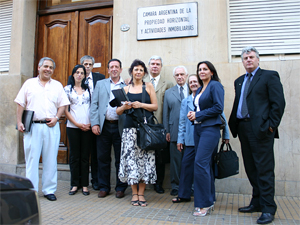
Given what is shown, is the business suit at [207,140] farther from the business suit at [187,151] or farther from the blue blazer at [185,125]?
the blue blazer at [185,125]

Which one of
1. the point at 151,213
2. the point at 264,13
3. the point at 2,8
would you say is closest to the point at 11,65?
the point at 2,8

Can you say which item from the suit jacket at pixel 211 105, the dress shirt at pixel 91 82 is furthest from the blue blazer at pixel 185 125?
the dress shirt at pixel 91 82

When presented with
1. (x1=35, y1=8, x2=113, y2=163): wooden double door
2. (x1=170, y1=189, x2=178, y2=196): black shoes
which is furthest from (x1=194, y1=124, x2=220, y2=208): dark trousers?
(x1=35, y1=8, x2=113, y2=163): wooden double door

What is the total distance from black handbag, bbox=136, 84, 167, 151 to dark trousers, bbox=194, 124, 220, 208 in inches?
22.6

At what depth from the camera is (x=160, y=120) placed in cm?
493

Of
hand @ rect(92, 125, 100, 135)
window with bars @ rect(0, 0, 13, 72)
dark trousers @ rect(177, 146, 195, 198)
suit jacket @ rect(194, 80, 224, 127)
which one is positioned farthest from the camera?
window with bars @ rect(0, 0, 13, 72)

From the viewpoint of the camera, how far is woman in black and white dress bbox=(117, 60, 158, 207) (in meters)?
3.91

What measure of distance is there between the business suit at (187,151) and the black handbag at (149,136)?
444 mm

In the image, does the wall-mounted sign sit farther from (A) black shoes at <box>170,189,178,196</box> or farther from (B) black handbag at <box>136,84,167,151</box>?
(A) black shoes at <box>170,189,178,196</box>

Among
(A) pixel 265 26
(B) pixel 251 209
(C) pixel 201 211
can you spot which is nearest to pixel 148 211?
(C) pixel 201 211

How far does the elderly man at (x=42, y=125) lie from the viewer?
4254 millimetres

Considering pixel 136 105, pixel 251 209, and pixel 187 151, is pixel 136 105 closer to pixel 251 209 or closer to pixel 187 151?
pixel 187 151

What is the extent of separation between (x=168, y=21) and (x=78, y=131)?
8.97 ft

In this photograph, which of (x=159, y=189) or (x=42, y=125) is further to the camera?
(x=159, y=189)
